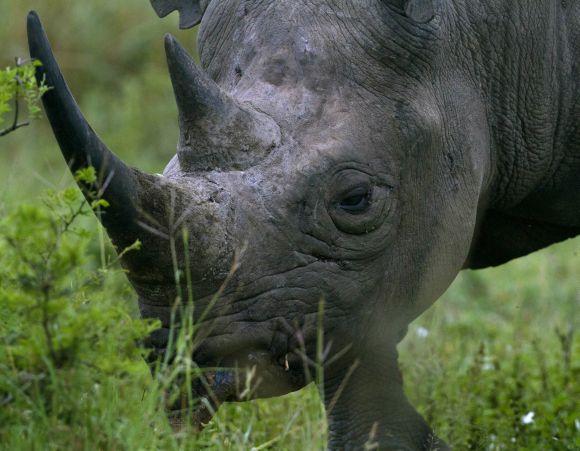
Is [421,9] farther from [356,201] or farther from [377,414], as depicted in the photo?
[377,414]

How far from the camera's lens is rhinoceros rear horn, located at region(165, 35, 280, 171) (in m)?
3.84

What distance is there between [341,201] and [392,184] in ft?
0.65

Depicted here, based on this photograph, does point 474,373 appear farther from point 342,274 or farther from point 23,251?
point 23,251

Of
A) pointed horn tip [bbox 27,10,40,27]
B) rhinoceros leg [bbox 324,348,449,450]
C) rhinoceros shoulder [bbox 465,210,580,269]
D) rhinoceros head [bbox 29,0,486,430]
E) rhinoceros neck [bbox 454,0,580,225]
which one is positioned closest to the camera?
pointed horn tip [bbox 27,10,40,27]

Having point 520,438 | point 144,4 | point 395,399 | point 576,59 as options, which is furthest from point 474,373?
point 144,4

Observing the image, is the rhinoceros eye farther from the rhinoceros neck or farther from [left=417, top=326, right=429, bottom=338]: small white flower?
[left=417, top=326, right=429, bottom=338]: small white flower

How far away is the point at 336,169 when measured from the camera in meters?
3.93

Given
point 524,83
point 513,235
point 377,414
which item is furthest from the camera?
point 513,235

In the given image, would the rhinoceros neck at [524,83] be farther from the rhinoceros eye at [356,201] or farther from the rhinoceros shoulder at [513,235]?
the rhinoceros eye at [356,201]

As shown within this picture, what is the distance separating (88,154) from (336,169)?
87cm

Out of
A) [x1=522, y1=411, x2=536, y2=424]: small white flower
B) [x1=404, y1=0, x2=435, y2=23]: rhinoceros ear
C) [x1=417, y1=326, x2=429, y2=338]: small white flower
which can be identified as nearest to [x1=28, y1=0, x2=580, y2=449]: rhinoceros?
[x1=404, y1=0, x2=435, y2=23]: rhinoceros ear

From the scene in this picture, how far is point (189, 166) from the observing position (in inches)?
151

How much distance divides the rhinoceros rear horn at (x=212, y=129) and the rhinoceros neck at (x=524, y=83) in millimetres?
913

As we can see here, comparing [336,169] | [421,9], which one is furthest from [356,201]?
[421,9]
